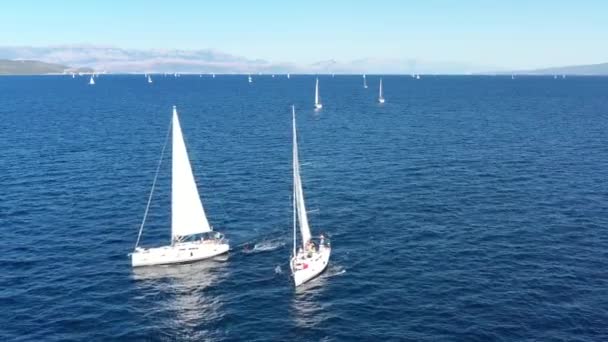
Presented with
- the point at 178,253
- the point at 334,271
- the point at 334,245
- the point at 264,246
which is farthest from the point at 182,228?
the point at 334,271

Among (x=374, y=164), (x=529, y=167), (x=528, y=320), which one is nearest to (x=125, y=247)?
(x=528, y=320)

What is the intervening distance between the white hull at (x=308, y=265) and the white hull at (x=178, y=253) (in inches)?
457

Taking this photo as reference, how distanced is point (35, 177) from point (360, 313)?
76.4 m

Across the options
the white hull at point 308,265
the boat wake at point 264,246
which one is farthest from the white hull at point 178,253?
the white hull at point 308,265

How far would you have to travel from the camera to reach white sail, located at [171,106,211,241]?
217 feet

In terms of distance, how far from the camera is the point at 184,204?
66.8m

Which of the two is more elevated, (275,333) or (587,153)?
(587,153)

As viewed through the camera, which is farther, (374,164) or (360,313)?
(374,164)

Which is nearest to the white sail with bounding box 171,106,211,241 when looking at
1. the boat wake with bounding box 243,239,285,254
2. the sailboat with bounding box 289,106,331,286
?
the boat wake with bounding box 243,239,285,254

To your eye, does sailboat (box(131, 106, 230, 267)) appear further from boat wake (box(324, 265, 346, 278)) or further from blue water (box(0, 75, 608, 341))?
boat wake (box(324, 265, 346, 278))

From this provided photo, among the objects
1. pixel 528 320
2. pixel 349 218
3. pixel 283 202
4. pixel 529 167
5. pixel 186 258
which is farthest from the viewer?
pixel 529 167

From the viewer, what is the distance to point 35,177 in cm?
10088

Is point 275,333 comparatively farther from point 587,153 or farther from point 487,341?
point 587,153

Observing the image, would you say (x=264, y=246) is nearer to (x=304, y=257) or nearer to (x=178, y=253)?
(x=304, y=257)
